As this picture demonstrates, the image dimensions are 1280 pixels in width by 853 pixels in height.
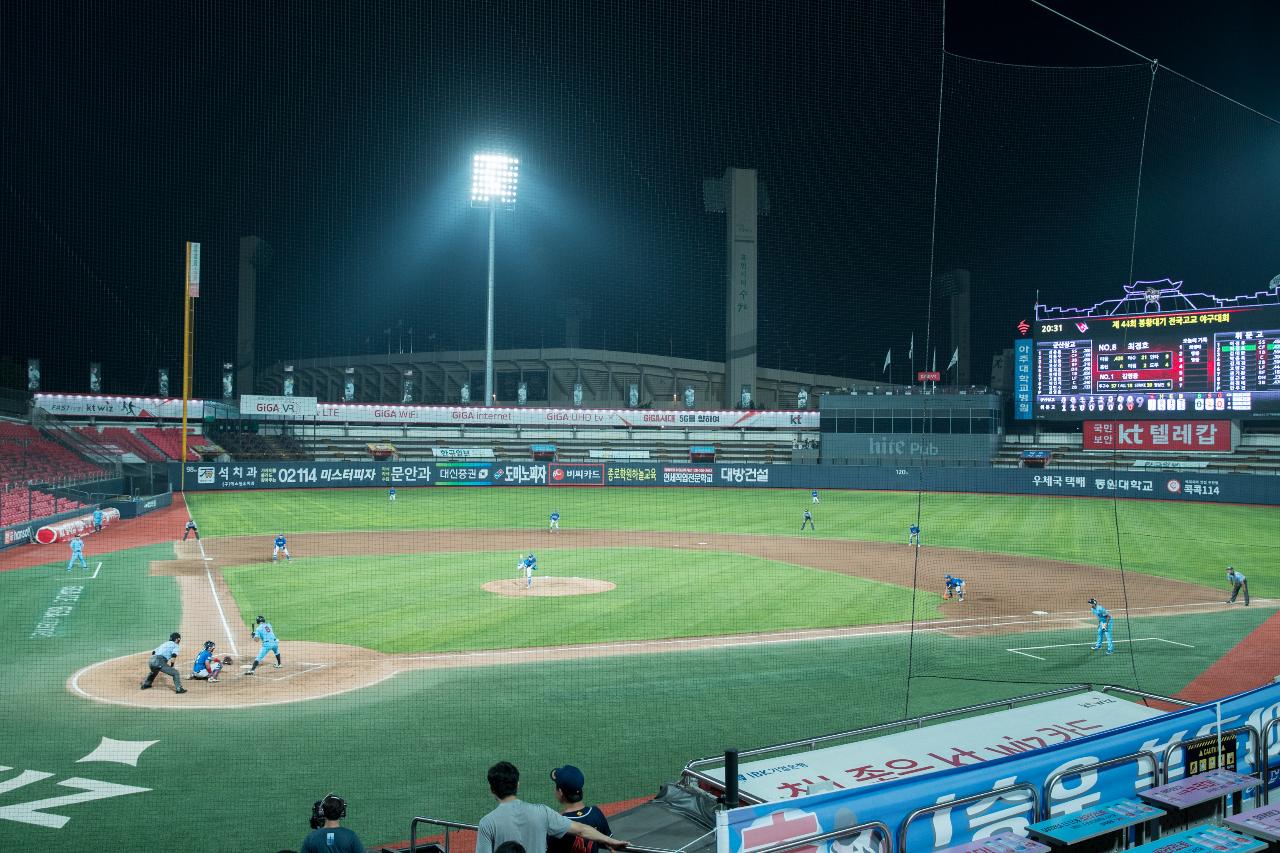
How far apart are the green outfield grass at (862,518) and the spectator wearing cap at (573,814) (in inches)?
862

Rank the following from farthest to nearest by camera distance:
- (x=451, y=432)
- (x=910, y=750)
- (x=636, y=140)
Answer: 1. (x=451, y=432)
2. (x=636, y=140)
3. (x=910, y=750)

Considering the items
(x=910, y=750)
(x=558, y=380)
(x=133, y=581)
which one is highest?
(x=558, y=380)

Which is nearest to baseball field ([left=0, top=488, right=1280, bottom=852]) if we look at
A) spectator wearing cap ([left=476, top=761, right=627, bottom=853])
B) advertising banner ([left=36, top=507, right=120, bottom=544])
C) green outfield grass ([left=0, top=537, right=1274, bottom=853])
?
green outfield grass ([left=0, top=537, right=1274, bottom=853])

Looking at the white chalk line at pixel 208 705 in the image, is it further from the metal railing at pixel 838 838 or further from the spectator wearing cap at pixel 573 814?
the metal railing at pixel 838 838

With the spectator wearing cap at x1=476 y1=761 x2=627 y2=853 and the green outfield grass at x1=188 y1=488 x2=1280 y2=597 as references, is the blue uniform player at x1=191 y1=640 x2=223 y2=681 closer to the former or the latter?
the spectator wearing cap at x1=476 y1=761 x2=627 y2=853

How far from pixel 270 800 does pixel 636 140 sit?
19679 mm

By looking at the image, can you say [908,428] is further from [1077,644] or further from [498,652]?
[498,652]

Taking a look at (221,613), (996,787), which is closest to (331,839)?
(996,787)

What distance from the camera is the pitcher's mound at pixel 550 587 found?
20094 mm

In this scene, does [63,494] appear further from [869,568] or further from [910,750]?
[910,750]

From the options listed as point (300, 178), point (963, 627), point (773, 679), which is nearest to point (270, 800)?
point (773, 679)

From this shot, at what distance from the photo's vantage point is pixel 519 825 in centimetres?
435

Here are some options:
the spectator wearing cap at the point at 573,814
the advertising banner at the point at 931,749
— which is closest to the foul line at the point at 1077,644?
the advertising banner at the point at 931,749

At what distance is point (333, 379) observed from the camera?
3275 inches
